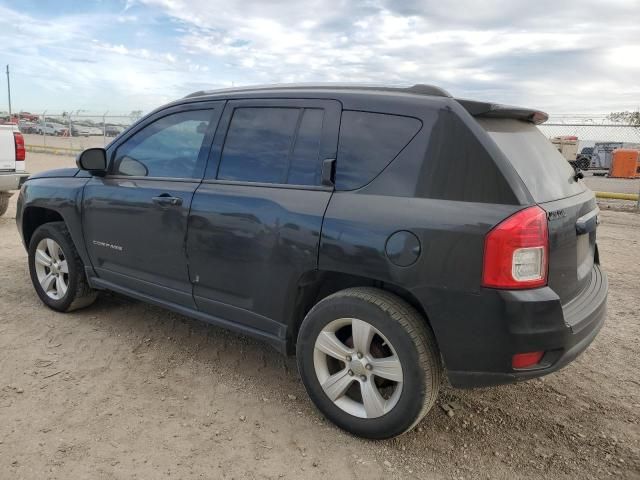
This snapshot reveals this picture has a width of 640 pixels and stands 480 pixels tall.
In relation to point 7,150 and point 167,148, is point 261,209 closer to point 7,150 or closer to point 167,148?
point 167,148

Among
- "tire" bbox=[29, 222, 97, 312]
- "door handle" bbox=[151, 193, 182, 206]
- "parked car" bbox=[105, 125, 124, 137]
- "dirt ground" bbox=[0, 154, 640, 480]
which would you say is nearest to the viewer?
"dirt ground" bbox=[0, 154, 640, 480]

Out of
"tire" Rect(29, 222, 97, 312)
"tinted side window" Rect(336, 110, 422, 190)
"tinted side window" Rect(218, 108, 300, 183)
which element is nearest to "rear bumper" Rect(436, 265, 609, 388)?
"tinted side window" Rect(336, 110, 422, 190)

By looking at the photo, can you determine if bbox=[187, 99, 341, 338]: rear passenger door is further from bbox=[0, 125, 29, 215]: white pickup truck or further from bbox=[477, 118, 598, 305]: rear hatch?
bbox=[0, 125, 29, 215]: white pickup truck

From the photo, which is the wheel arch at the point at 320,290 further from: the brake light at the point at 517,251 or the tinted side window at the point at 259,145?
the tinted side window at the point at 259,145

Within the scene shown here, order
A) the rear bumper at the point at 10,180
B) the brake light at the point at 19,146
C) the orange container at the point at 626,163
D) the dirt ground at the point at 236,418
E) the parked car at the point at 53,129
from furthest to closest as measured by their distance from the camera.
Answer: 1. the parked car at the point at 53,129
2. the orange container at the point at 626,163
3. the brake light at the point at 19,146
4. the rear bumper at the point at 10,180
5. the dirt ground at the point at 236,418

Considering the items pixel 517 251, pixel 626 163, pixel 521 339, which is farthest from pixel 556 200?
pixel 626 163

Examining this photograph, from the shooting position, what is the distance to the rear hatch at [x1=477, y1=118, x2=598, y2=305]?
243 cm

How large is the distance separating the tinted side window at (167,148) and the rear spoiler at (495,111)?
1.70 metres

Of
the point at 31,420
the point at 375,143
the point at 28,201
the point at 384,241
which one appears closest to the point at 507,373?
the point at 384,241

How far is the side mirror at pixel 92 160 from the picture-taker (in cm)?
381

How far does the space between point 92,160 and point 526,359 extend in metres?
3.20

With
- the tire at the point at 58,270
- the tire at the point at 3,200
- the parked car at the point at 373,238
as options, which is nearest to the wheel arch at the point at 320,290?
the parked car at the point at 373,238

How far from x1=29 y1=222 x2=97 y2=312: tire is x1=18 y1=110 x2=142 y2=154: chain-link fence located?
19511 millimetres

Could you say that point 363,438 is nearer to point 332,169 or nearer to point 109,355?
point 332,169
